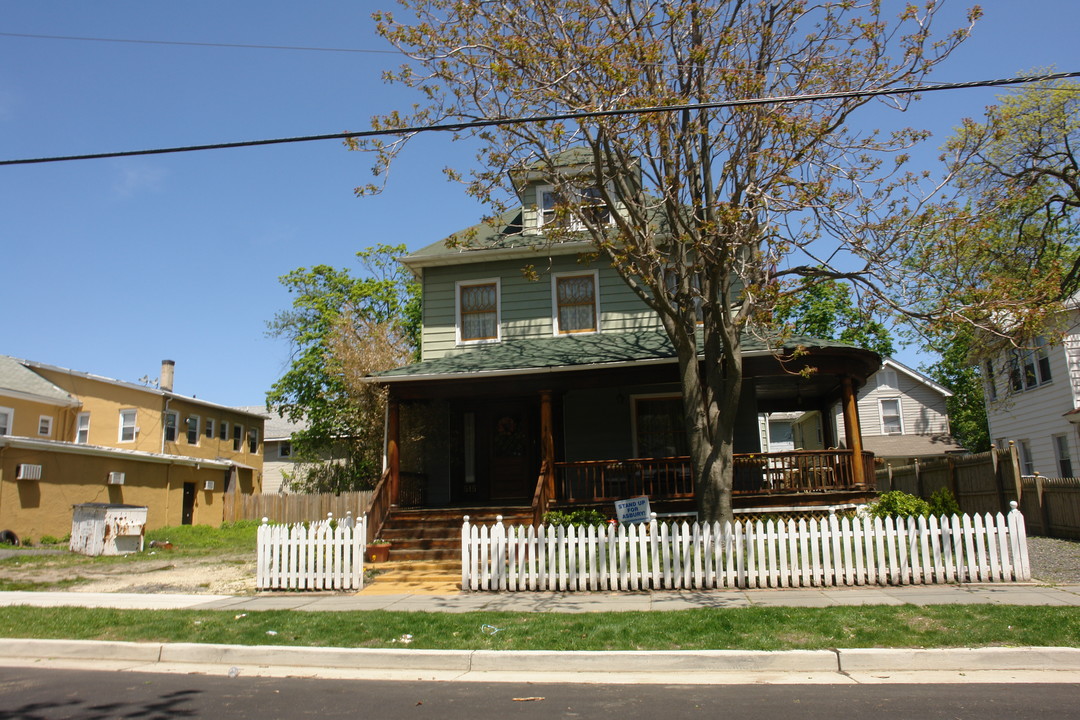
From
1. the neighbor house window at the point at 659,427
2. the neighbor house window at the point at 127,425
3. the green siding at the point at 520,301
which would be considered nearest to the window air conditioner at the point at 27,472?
the neighbor house window at the point at 127,425

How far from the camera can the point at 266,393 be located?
116 ft

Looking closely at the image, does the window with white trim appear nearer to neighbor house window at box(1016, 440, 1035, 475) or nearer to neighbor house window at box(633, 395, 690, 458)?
neighbor house window at box(633, 395, 690, 458)

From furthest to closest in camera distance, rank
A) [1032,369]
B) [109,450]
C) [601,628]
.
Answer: [109,450] → [1032,369] → [601,628]

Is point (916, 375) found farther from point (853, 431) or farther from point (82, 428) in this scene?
point (82, 428)

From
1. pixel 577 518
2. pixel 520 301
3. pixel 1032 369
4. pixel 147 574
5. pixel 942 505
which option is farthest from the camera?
pixel 1032 369

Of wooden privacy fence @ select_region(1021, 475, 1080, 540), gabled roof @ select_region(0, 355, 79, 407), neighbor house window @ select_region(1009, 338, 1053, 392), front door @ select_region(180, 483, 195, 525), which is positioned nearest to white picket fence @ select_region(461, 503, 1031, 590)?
wooden privacy fence @ select_region(1021, 475, 1080, 540)

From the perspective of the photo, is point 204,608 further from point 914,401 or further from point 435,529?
point 914,401

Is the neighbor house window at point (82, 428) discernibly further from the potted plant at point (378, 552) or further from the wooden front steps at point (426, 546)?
the potted plant at point (378, 552)

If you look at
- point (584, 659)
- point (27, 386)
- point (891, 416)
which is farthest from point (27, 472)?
point (891, 416)

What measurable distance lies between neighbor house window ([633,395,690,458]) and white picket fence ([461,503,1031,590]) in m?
5.44

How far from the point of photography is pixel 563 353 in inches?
646

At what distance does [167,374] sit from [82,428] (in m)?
5.90

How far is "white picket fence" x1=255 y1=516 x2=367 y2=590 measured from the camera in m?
12.0

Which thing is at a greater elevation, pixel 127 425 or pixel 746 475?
pixel 127 425
